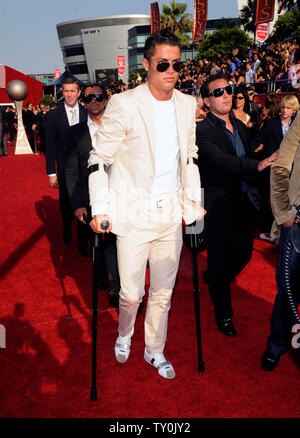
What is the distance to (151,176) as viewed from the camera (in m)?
2.83

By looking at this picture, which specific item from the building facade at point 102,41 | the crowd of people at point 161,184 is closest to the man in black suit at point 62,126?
the crowd of people at point 161,184

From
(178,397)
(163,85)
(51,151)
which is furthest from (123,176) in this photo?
(51,151)

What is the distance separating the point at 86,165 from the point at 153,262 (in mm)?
1971

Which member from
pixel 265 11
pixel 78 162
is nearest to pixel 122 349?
pixel 78 162

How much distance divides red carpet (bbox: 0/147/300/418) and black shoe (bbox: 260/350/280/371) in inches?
2.1

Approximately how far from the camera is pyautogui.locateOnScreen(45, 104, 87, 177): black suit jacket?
6.08 metres

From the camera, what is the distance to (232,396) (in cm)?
300

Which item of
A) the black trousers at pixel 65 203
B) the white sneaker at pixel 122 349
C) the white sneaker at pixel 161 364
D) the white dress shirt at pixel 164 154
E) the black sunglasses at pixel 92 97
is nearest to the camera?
the white dress shirt at pixel 164 154

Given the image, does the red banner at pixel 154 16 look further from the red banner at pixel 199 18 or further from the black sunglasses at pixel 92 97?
the black sunglasses at pixel 92 97

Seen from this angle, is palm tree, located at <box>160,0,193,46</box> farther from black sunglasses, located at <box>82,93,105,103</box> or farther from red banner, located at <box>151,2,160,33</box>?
black sunglasses, located at <box>82,93,105,103</box>

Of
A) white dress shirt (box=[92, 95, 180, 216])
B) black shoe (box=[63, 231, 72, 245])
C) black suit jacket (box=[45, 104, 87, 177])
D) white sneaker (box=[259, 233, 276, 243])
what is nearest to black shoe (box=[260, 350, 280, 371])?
white dress shirt (box=[92, 95, 180, 216])

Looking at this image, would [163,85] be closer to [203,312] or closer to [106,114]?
[106,114]

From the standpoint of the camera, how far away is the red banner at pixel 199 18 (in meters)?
33.7

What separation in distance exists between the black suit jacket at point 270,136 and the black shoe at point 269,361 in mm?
3705
